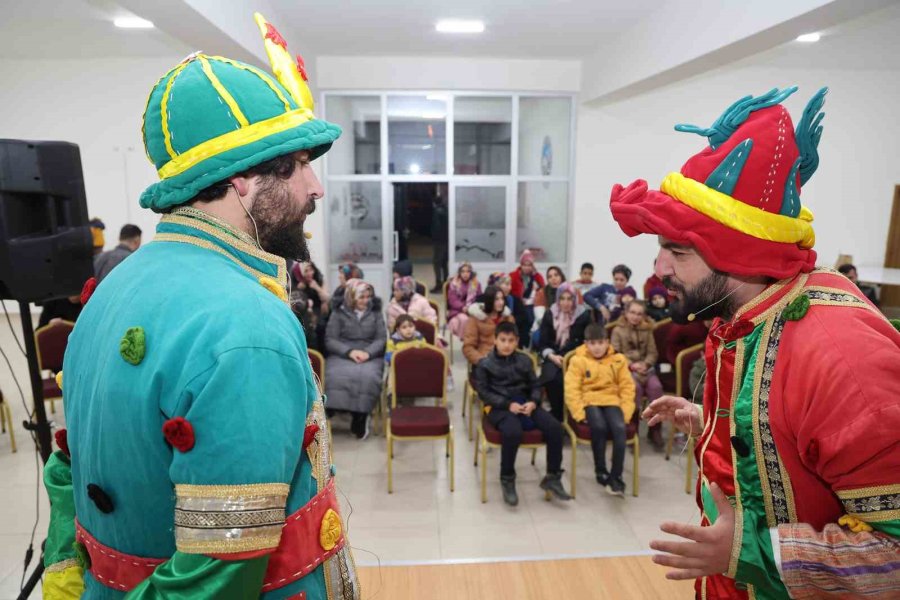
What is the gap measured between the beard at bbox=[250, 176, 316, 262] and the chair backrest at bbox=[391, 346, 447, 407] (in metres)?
3.26

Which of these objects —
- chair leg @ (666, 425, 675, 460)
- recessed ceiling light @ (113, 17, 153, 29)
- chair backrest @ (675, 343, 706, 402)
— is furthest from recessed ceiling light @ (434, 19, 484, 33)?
chair leg @ (666, 425, 675, 460)

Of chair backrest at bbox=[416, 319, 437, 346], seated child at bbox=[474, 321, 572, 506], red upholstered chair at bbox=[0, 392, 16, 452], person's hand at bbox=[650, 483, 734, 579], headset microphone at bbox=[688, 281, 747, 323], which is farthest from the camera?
chair backrest at bbox=[416, 319, 437, 346]

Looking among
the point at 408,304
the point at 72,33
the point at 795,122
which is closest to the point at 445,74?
the point at 408,304

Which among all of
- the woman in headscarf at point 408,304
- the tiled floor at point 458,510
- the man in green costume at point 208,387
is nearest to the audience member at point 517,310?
the woman in headscarf at point 408,304

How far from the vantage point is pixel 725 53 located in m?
4.42

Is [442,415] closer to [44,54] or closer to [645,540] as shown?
[645,540]

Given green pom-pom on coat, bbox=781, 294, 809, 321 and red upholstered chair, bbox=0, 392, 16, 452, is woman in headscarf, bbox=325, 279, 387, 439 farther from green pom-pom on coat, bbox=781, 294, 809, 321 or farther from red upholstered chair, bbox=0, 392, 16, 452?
green pom-pom on coat, bbox=781, 294, 809, 321

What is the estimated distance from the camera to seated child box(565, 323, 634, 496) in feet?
12.5

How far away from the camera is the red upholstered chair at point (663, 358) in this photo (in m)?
4.58

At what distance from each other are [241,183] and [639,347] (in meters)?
4.23

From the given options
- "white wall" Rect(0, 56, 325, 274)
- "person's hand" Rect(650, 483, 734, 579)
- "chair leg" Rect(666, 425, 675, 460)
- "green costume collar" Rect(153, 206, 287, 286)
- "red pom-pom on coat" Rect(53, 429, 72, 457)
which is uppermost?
"white wall" Rect(0, 56, 325, 274)

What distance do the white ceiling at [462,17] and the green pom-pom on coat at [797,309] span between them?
4.95 m

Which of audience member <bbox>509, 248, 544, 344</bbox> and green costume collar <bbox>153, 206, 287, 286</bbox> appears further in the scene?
audience member <bbox>509, 248, 544, 344</bbox>

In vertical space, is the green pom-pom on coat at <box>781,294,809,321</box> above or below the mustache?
below
